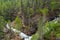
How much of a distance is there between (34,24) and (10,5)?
314 centimetres

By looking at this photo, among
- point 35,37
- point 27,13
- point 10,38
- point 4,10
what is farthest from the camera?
point 4,10

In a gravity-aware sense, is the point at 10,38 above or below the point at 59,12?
below

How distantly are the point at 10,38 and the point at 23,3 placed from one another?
2.81 metres

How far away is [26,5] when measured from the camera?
9.28 metres

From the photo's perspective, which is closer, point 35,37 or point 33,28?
point 35,37

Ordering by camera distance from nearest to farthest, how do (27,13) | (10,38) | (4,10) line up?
(10,38)
(27,13)
(4,10)

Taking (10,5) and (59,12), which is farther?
(10,5)

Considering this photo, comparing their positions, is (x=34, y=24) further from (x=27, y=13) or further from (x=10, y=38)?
(x=10, y=38)

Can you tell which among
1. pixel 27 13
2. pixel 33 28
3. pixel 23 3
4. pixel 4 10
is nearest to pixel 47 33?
pixel 33 28

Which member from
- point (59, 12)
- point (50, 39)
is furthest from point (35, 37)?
point (59, 12)

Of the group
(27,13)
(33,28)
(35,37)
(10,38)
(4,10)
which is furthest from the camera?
(4,10)

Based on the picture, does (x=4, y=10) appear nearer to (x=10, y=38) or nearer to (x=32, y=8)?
(x=32, y=8)

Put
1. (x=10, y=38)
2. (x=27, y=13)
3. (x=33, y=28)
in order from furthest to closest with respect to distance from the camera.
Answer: (x=27, y=13)
(x=33, y=28)
(x=10, y=38)

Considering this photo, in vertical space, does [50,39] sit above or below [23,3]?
below
